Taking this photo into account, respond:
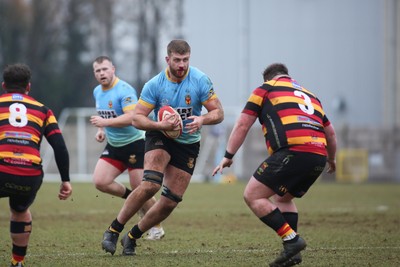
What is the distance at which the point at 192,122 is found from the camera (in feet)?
27.3

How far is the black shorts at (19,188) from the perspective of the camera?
705 cm

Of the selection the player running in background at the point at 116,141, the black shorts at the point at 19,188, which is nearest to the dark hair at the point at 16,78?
the black shorts at the point at 19,188

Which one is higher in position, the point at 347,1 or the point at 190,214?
the point at 347,1

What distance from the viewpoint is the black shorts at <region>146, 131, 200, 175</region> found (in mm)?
8531

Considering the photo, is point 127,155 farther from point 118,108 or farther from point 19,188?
point 19,188

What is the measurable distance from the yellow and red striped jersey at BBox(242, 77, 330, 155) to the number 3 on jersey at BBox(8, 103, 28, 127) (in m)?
2.09

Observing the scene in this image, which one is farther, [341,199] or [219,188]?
[219,188]

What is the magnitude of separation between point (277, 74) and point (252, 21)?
25.7 metres

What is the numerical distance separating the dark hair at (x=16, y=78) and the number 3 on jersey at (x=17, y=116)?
0.21 m

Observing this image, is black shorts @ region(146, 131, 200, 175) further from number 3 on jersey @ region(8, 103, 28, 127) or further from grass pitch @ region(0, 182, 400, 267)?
number 3 on jersey @ region(8, 103, 28, 127)

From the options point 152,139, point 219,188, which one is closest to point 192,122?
point 152,139

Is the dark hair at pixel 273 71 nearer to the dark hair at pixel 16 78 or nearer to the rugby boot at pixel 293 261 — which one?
the rugby boot at pixel 293 261

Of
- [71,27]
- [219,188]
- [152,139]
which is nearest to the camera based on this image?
[152,139]

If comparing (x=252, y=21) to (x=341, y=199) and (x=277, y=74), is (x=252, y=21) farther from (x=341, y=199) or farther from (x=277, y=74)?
(x=277, y=74)
